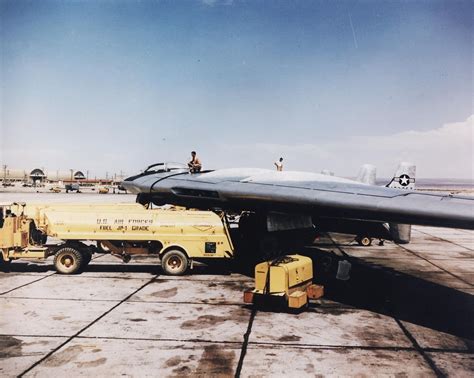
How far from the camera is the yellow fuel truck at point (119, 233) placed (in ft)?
38.3

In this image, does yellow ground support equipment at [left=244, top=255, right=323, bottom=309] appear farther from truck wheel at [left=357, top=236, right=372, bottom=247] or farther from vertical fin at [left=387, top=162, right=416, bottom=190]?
vertical fin at [left=387, top=162, right=416, bottom=190]

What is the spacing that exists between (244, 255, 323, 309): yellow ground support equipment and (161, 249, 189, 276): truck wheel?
343 cm

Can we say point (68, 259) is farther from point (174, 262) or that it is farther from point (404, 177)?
point (404, 177)

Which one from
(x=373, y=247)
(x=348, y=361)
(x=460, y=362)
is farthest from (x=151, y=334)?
(x=373, y=247)

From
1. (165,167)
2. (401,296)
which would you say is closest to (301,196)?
(401,296)

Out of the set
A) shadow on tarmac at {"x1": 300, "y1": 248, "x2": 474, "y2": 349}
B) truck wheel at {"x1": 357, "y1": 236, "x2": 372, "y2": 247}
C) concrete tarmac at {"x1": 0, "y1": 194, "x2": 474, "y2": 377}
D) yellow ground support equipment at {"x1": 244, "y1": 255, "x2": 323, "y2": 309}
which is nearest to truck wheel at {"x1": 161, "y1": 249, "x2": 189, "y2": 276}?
concrete tarmac at {"x1": 0, "y1": 194, "x2": 474, "y2": 377}

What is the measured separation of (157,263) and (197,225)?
3.15 metres

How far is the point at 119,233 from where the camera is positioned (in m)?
11.7

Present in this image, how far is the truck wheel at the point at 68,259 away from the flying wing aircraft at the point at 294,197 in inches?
137

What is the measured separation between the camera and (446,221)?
7.71 m

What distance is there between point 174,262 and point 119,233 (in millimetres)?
1836

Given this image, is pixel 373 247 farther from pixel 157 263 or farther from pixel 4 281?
pixel 4 281

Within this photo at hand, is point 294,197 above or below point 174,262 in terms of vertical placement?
above

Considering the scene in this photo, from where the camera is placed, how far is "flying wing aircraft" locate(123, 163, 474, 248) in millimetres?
8117
